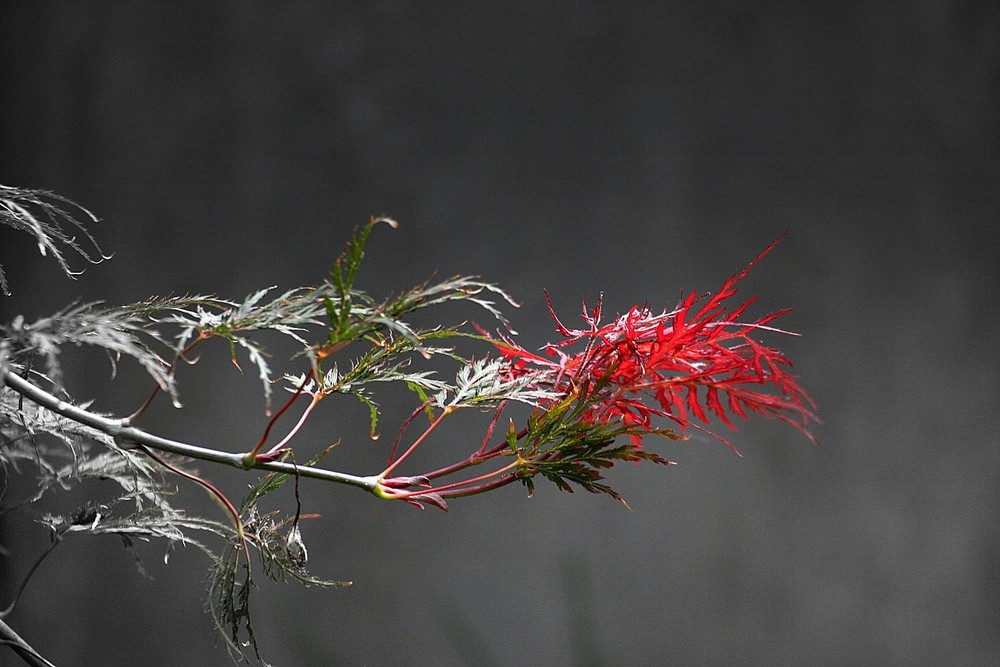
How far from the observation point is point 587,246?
2.01 metres

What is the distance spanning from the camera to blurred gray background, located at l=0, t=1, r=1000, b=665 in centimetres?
198

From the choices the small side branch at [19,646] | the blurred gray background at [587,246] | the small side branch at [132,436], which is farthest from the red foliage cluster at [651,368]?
the blurred gray background at [587,246]

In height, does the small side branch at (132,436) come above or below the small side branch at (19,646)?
above

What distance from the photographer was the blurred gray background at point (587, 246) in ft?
6.51

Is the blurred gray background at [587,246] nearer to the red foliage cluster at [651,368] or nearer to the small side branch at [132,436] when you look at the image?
the red foliage cluster at [651,368]

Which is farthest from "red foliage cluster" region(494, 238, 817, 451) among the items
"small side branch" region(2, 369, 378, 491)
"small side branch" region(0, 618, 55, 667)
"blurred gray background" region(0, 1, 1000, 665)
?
"blurred gray background" region(0, 1, 1000, 665)

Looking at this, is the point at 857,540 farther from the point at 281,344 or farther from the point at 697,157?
the point at 281,344

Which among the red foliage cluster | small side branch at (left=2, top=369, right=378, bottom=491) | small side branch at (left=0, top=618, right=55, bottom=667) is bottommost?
small side branch at (left=0, top=618, right=55, bottom=667)

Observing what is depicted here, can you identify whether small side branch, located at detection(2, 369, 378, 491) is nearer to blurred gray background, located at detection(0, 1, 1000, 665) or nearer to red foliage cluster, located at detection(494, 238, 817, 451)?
red foliage cluster, located at detection(494, 238, 817, 451)

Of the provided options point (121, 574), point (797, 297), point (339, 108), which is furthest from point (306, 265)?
point (797, 297)

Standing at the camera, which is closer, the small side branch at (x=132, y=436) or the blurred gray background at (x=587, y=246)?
the small side branch at (x=132, y=436)

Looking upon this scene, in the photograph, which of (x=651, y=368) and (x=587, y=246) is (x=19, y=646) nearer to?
(x=651, y=368)

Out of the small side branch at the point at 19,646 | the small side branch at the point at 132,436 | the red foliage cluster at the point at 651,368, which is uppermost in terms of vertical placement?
the red foliage cluster at the point at 651,368

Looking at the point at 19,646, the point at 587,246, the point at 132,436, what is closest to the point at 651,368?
the point at 132,436
